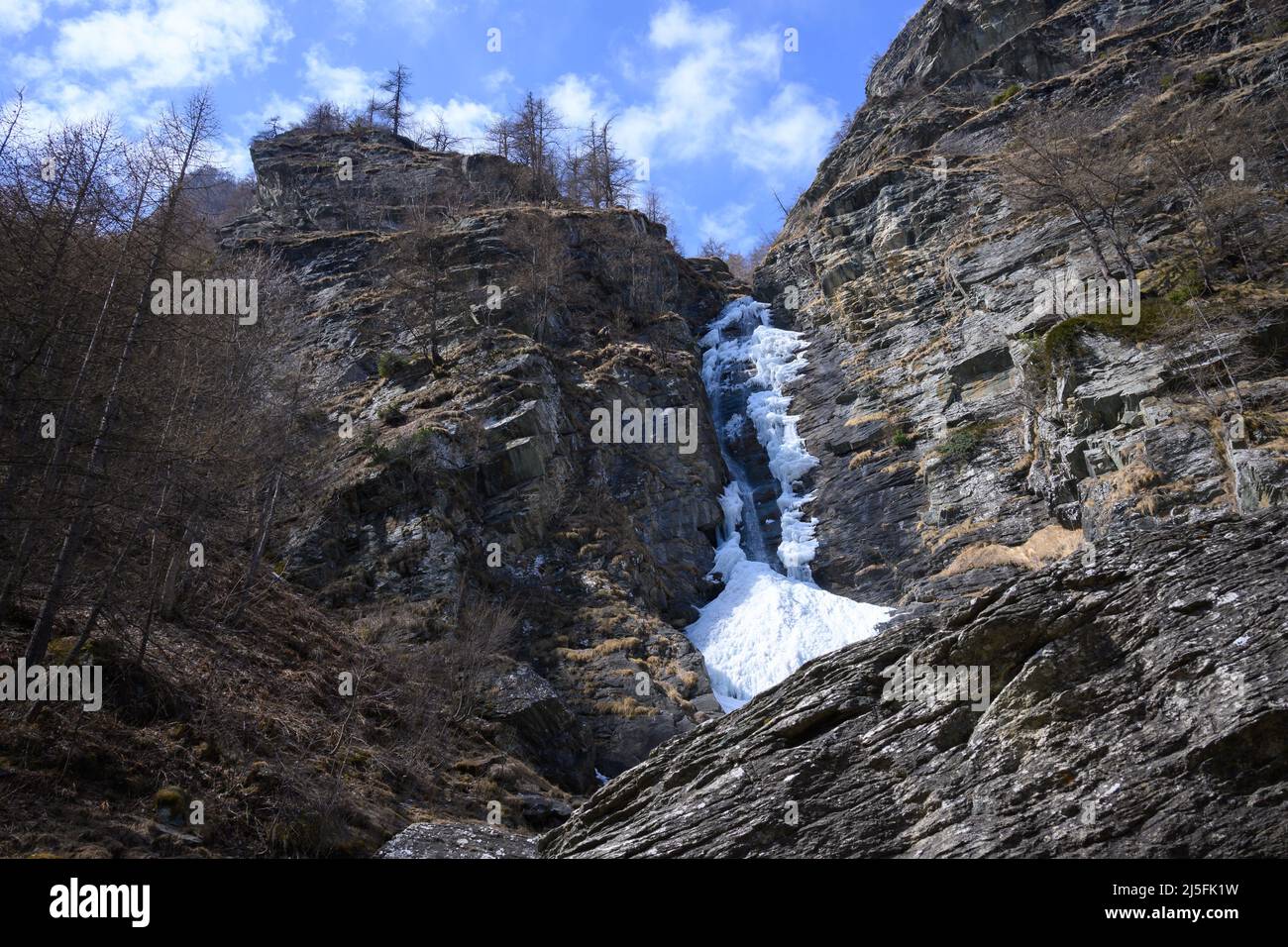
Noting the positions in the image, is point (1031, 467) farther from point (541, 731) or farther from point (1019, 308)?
point (541, 731)

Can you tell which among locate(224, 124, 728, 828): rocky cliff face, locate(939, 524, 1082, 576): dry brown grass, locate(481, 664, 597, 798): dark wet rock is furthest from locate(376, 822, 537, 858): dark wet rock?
locate(939, 524, 1082, 576): dry brown grass

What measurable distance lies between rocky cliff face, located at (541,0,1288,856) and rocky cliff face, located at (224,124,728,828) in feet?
18.1

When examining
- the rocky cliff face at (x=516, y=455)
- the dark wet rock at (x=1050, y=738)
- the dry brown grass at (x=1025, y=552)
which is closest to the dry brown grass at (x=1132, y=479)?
the dry brown grass at (x=1025, y=552)

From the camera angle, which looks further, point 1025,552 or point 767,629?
point 767,629

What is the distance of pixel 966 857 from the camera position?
7043 mm

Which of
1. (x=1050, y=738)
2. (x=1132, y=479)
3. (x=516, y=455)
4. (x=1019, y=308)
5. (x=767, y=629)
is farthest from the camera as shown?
(x=1019, y=308)

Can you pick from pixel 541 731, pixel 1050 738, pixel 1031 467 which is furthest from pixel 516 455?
pixel 1050 738

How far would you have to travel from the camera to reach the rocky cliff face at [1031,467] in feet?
23.7

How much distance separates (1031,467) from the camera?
76.2 ft

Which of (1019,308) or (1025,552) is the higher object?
(1019,308)

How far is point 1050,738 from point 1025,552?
15.3m

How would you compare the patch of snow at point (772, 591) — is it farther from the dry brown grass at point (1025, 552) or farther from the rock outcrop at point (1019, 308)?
the dry brown grass at point (1025, 552)

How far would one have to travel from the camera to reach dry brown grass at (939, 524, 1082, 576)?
20547mm

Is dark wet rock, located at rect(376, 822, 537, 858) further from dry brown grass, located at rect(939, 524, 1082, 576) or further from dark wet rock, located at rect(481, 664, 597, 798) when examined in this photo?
dry brown grass, located at rect(939, 524, 1082, 576)
